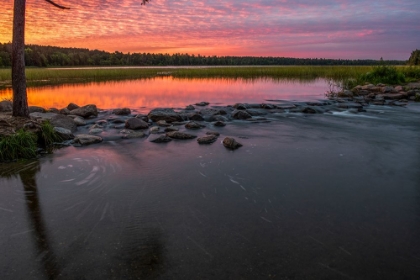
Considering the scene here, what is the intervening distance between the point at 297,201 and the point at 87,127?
33.8 feet

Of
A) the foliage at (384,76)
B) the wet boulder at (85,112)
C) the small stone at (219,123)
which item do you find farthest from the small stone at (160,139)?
the foliage at (384,76)

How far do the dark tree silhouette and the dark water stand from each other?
2.92 metres

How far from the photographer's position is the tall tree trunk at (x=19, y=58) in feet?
33.8

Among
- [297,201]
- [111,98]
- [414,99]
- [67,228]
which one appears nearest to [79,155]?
[67,228]

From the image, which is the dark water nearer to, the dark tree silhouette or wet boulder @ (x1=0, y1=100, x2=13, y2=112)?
the dark tree silhouette

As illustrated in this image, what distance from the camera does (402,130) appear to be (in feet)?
42.7

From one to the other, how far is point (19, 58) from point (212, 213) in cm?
927

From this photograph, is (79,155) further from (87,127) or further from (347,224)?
(347,224)

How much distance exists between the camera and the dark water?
13.4ft

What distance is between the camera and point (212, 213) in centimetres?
561

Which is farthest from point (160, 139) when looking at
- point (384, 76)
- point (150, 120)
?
point (384, 76)

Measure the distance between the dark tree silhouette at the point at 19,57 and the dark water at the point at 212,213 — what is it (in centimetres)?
292

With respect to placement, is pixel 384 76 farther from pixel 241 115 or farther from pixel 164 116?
pixel 164 116

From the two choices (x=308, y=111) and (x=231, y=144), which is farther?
(x=308, y=111)
